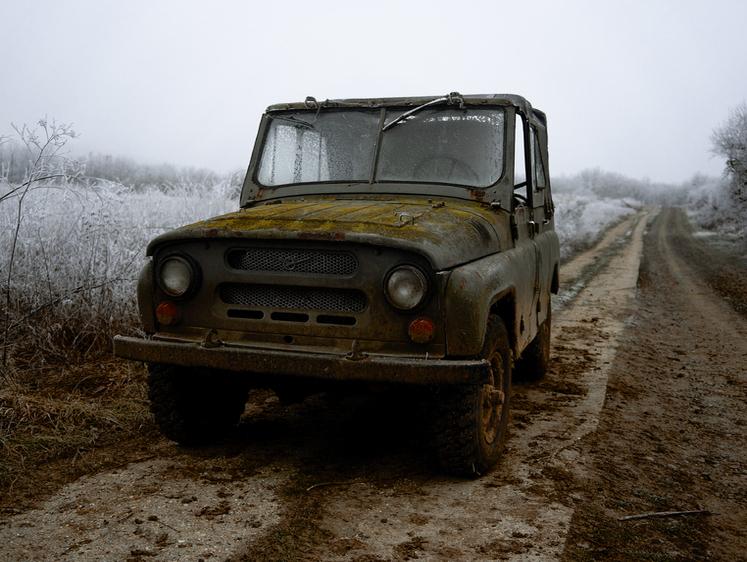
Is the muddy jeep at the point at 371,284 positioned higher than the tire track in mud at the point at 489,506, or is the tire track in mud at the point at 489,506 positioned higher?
the muddy jeep at the point at 371,284

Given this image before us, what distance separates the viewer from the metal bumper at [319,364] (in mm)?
2943

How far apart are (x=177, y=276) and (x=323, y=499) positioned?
4.55 feet

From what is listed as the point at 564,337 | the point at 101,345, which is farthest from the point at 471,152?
the point at 564,337

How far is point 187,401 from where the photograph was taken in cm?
375

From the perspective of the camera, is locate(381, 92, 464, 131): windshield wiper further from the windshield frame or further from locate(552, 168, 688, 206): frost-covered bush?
locate(552, 168, 688, 206): frost-covered bush

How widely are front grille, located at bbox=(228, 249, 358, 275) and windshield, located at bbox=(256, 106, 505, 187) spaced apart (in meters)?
1.17

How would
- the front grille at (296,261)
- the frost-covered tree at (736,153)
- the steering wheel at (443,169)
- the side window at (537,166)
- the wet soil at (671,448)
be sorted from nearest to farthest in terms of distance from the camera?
the wet soil at (671,448), the front grille at (296,261), the steering wheel at (443,169), the side window at (537,166), the frost-covered tree at (736,153)

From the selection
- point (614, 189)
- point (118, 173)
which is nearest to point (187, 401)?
point (118, 173)

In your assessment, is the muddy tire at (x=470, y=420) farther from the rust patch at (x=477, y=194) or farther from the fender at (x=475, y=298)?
the rust patch at (x=477, y=194)

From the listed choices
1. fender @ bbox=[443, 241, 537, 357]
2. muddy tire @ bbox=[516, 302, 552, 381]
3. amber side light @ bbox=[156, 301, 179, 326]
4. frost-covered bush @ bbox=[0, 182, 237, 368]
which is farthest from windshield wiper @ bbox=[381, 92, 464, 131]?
frost-covered bush @ bbox=[0, 182, 237, 368]

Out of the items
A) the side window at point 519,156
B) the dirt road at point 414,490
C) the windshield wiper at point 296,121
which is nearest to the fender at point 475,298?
the dirt road at point 414,490

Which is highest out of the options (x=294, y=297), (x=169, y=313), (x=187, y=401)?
(x=294, y=297)

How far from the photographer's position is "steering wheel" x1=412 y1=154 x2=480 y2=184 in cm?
412

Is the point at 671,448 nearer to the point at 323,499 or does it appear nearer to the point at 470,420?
the point at 470,420
